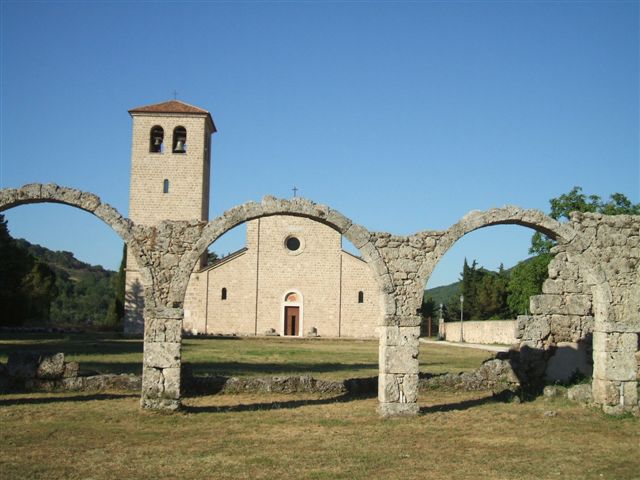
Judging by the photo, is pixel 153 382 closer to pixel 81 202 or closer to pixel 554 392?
pixel 81 202

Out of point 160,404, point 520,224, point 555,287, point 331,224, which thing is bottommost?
point 160,404

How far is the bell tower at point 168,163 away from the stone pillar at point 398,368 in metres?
30.5

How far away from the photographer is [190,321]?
134ft

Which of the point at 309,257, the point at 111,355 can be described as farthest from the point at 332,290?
the point at 111,355

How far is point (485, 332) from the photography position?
36.9 m

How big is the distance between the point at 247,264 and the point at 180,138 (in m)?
8.68

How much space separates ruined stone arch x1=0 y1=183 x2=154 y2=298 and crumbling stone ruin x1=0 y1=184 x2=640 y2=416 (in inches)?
0.6

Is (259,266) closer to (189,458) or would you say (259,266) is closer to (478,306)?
(478,306)

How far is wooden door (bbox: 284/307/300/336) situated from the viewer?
41.5 m

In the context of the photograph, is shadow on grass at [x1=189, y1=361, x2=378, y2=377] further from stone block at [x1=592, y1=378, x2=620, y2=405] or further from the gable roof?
the gable roof

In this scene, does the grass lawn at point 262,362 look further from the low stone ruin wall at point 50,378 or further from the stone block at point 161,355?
the stone block at point 161,355

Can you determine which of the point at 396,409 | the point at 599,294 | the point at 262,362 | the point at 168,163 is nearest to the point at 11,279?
the point at 168,163

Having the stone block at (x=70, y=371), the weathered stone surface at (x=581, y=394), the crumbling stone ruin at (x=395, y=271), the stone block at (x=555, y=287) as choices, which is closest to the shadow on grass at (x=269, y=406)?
the crumbling stone ruin at (x=395, y=271)

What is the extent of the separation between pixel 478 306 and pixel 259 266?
70.3 ft
